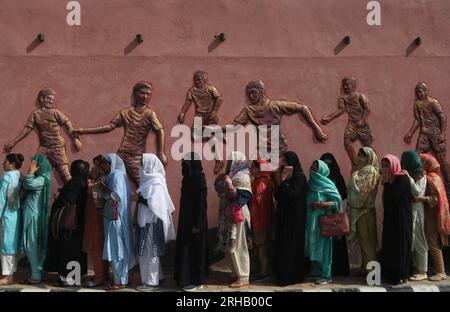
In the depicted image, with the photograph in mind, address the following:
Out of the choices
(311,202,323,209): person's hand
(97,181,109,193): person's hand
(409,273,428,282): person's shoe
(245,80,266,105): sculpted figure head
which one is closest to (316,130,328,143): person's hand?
(245,80,266,105): sculpted figure head

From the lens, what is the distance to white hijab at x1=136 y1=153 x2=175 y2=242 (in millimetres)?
7312

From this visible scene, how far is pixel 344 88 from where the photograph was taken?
8570 millimetres

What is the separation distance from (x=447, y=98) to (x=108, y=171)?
444cm

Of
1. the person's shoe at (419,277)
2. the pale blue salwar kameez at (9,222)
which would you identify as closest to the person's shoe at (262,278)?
the person's shoe at (419,277)

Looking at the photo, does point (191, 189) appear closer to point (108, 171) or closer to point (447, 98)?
point (108, 171)

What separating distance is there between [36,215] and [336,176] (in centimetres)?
355

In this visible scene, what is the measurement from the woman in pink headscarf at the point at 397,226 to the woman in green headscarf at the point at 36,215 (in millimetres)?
3897

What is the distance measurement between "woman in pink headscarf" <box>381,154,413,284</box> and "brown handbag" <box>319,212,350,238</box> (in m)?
0.54

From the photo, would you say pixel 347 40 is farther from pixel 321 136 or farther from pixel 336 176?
pixel 336 176

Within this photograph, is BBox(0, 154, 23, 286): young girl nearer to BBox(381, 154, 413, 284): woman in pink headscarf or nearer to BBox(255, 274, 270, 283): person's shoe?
BBox(255, 274, 270, 283): person's shoe

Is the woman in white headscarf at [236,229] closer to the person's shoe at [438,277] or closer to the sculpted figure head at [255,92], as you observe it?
the sculpted figure head at [255,92]

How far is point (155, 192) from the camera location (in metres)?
7.35

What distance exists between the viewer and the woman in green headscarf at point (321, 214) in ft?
24.5

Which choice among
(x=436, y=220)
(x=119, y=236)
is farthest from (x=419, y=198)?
(x=119, y=236)
